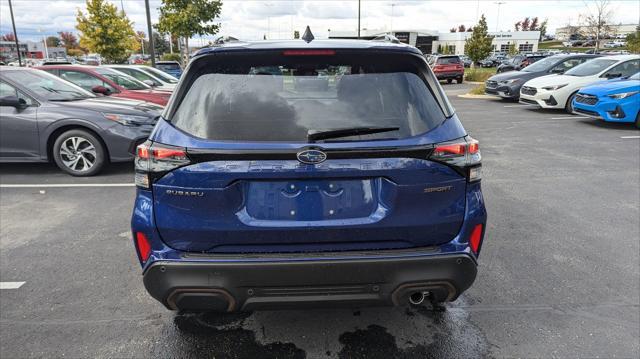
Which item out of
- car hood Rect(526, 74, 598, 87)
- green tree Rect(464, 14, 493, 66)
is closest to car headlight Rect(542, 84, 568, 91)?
car hood Rect(526, 74, 598, 87)

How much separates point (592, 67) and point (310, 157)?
1461 centimetres

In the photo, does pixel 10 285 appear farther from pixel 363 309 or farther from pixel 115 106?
pixel 115 106

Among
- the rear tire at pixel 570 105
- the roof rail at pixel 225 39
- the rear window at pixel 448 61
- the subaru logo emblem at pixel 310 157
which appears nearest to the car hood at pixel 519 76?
the rear tire at pixel 570 105

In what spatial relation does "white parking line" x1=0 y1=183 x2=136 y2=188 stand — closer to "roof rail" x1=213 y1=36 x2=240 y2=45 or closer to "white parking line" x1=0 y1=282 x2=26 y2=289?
"white parking line" x1=0 y1=282 x2=26 y2=289

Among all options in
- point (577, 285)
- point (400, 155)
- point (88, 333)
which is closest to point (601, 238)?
→ point (577, 285)

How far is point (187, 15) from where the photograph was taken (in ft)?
77.7

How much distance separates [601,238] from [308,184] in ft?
12.1

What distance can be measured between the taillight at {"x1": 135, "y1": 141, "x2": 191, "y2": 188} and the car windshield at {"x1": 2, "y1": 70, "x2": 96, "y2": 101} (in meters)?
5.64

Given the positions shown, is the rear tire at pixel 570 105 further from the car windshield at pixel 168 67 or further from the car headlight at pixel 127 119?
the car windshield at pixel 168 67

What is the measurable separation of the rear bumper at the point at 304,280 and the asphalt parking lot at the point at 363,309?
570 millimetres

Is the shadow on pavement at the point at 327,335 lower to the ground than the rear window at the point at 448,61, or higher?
lower

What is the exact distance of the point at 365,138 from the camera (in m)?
2.21

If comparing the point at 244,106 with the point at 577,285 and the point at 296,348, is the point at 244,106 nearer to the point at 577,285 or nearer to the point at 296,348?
the point at 296,348

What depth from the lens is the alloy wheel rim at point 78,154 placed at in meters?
6.65
